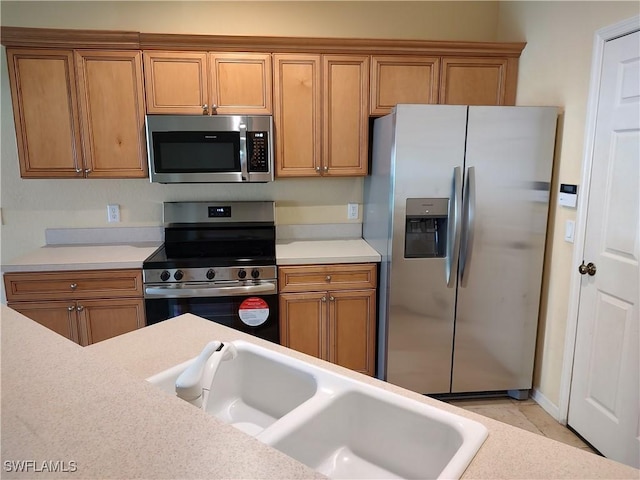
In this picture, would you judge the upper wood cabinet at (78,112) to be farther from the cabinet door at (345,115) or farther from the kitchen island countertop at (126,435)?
the kitchen island countertop at (126,435)

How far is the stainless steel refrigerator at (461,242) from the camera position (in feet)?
7.84

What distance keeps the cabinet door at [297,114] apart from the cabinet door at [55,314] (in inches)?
60.1

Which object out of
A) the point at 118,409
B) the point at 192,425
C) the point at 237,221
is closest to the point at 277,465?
the point at 192,425

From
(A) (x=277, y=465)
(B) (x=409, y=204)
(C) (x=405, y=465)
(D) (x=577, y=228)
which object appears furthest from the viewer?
(B) (x=409, y=204)

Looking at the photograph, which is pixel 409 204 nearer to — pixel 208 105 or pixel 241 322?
→ pixel 241 322

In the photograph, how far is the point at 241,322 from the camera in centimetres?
263

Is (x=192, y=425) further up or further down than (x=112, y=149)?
further down

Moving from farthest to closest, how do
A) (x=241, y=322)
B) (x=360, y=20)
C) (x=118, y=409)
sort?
(x=360, y=20), (x=241, y=322), (x=118, y=409)

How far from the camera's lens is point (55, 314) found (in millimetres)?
2562

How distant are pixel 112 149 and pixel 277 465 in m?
2.60

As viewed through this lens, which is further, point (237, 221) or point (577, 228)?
point (237, 221)

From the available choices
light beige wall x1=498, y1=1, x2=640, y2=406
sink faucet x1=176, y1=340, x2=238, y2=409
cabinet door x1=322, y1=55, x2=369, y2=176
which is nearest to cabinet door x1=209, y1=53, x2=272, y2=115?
cabinet door x1=322, y1=55, x2=369, y2=176

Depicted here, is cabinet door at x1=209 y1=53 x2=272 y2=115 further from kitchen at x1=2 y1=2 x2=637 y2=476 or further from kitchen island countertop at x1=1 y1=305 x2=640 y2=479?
kitchen island countertop at x1=1 y1=305 x2=640 y2=479

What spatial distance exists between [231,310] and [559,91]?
90.6 inches
